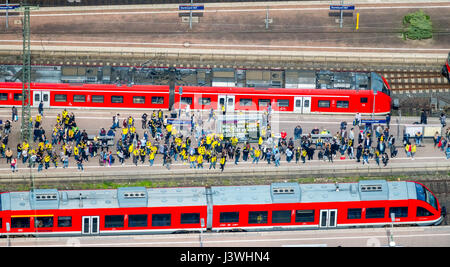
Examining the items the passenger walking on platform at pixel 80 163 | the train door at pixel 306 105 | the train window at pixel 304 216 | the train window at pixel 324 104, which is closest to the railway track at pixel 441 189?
the train window at pixel 304 216

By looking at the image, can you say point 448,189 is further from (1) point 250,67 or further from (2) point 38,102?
(2) point 38,102

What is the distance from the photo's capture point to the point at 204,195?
10256cm

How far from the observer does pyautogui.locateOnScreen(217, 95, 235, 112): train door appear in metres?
122

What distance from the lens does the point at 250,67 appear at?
132 m

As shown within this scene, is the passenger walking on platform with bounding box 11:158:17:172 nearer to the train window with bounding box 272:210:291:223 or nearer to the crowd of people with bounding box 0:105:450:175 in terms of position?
the crowd of people with bounding box 0:105:450:175

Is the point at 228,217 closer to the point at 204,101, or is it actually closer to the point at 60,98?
the point at 204,101

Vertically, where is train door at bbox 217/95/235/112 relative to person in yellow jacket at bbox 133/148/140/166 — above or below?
above

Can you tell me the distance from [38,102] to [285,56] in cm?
2646

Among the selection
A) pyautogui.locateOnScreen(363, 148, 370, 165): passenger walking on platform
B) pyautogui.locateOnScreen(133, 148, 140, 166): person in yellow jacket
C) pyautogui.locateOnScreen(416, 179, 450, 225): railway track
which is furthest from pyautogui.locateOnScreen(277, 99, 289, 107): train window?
pyautogui.locateOnScreen(133, 148, 140, 166): person in yellow jacket

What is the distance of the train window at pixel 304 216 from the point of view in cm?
10294

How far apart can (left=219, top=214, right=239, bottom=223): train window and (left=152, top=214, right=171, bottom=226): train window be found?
4116mm

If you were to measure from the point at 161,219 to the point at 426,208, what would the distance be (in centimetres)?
2116

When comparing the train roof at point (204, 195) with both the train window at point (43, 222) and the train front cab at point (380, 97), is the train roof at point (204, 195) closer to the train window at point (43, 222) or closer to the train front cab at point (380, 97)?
the train window at point (43, 222)

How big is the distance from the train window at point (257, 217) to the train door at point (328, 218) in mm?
4442
